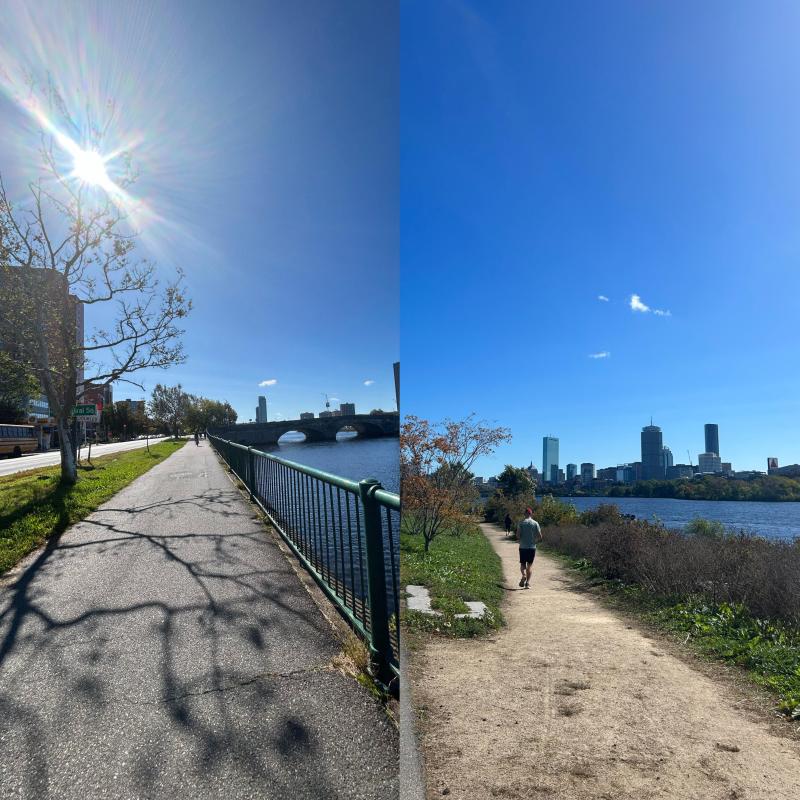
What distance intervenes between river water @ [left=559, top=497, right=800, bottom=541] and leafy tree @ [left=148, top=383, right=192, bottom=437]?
44.5m

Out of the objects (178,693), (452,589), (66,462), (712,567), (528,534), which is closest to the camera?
(178,693)

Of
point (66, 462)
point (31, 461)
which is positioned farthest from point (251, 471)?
point (31, 461)

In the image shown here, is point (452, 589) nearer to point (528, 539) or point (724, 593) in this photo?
point (528, 539)

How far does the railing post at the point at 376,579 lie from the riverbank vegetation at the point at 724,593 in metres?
2.10

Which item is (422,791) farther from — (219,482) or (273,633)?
(219,482)

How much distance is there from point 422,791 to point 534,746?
0.72 meters

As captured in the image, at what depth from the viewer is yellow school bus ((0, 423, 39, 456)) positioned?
1019 inches

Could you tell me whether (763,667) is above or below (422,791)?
below

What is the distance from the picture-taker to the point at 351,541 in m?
2.46

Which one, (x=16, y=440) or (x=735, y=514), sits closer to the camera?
(x=735, y=514)

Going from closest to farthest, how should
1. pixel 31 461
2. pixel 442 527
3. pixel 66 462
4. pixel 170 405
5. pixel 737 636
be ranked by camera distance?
1. pixel 737 636
2. pixel 66 462
3. pixel 442 527
4. pixel 31 461
5. pixel 170 405

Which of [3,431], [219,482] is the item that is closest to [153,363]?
[219,482]

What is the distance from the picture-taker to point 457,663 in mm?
3689

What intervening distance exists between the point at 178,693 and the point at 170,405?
52.2 meters
